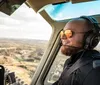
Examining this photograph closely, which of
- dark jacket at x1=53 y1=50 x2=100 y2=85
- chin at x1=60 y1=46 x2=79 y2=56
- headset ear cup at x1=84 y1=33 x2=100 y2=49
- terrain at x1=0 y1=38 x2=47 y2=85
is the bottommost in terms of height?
terrain at x1=0 y1=38 x2=47 y2=85

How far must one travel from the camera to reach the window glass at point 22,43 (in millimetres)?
2920

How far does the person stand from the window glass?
681 mm

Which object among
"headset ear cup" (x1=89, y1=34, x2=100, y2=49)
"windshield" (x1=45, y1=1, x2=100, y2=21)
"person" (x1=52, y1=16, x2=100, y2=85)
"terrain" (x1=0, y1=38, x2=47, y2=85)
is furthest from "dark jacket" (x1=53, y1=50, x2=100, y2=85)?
"terrain" (x1=0, y1=38, x2=47, y2=85)

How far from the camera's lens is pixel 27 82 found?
11.2 feet

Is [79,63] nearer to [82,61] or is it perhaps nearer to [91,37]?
[82,61]

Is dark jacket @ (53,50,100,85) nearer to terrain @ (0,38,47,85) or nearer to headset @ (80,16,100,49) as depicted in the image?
headset @ (80,16,100,49)

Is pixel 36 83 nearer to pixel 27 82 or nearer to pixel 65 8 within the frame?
pixel 27 82

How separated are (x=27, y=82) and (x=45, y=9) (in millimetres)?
985

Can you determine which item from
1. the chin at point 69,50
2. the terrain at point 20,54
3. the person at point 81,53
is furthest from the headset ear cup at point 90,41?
the terrain at point 20,54

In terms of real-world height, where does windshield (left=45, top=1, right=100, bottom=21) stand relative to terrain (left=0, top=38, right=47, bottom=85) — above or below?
above

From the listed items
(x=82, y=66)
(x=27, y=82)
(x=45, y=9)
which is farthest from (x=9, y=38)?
(x=82, y=66)

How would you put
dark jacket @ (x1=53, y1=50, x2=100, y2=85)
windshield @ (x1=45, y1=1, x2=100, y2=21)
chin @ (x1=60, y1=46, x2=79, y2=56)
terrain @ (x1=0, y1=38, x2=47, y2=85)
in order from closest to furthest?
dark jacket @ (x1=53, y1=50, x2=100, y2=85) → chin @ (x1=60, y1=46, x2=79, y2=56) → windshield @ (x1=45, y1=1, x2=100, y2=21) → terrain @ (x1=0, y1=38, x2=47, y2=85)

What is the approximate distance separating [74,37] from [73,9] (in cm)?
60

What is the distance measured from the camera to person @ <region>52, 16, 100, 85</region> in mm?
1935
